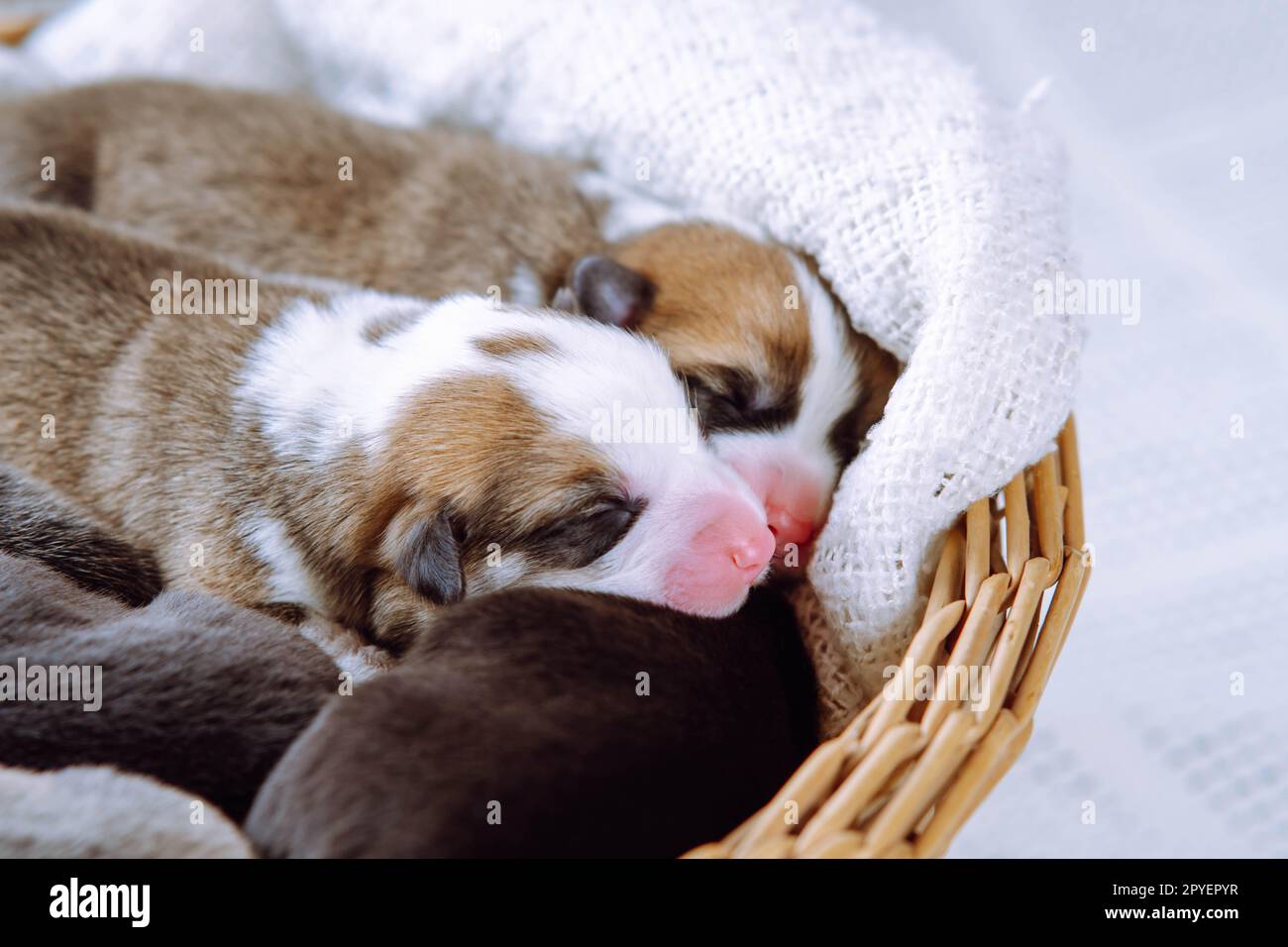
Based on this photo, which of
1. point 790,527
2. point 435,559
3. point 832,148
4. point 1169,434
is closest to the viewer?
point 435,559

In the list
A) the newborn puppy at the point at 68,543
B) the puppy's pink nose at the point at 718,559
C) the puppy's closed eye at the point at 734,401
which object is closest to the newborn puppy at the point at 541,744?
the puppy's pink nose at the point at 718,559

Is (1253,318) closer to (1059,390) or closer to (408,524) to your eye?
(1059,390)

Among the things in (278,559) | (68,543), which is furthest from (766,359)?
(68,543)

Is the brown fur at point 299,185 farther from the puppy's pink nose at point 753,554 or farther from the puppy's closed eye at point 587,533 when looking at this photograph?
the puppy's pink nose at point 753,554

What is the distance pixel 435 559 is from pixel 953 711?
0.79 metres

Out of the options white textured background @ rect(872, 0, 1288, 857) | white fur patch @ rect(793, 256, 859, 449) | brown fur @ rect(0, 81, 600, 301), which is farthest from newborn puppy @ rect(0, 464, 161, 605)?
white textured background @ rect(872, 0, 1288, 857)

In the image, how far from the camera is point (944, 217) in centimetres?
211

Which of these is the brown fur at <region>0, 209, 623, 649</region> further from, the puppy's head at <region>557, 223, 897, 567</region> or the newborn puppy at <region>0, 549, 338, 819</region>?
the puppy's head at <region>557, 223, 897, 567</region>

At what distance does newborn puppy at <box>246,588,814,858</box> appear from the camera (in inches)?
55.3

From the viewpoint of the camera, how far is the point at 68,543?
2.02 meters

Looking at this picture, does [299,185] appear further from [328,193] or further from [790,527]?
[790,527]

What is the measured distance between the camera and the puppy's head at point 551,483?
70.7 inches

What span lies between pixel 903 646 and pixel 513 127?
175 cm
